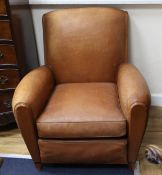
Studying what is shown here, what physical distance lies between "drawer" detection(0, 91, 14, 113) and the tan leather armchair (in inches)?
10.6

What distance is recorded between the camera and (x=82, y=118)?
136 centimetres

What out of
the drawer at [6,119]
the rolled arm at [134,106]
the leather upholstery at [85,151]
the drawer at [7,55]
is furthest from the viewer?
the drawer at [6,119]

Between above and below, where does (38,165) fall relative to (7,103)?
below

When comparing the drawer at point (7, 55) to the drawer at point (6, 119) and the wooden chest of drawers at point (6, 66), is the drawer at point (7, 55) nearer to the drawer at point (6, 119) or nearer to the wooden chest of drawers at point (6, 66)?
the wooden chest of drawers at point (6, 66)

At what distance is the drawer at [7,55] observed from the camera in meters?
1.61

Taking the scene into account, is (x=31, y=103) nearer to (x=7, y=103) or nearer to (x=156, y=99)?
(x=7, y=103)

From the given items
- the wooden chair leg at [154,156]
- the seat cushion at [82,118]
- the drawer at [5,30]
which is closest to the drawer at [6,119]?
the seat cushion at [82,118]

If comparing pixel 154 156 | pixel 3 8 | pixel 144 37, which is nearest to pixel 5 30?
pixel 3 8

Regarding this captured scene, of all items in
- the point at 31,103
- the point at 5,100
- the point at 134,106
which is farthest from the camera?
the point at 5,100

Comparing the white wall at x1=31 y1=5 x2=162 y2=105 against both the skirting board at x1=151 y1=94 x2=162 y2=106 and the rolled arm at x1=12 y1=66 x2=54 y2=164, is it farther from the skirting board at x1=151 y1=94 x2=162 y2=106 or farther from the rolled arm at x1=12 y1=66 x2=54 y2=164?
the rolled arm at x1=12 y1=66 x2=54 y2=164

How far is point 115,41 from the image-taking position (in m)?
1.72

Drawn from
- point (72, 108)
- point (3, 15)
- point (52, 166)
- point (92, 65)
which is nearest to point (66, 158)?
point (52, 166)

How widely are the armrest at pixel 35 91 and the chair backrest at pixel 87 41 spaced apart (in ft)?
0.51

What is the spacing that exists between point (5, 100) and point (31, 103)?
0.48 meters
